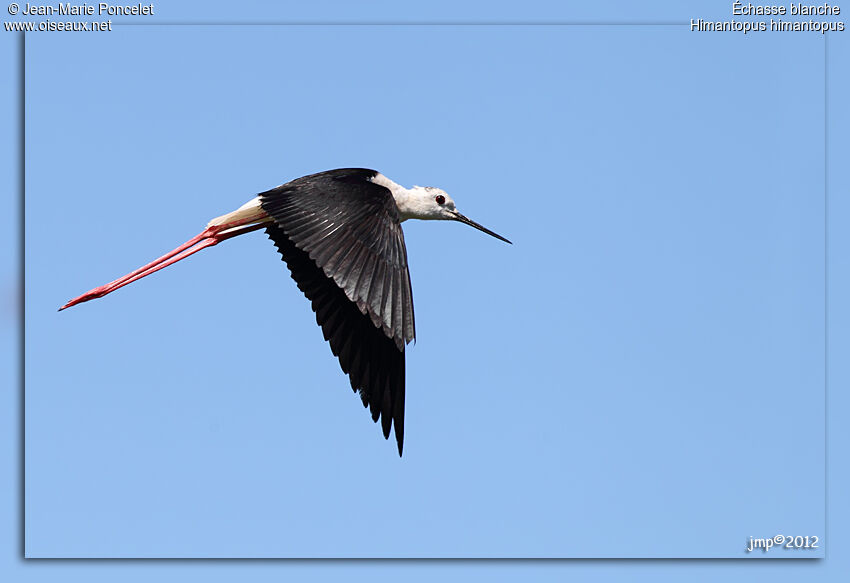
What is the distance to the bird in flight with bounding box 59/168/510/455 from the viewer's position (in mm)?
8844

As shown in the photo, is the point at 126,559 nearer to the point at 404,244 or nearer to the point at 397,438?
Answer: the point at 397,438

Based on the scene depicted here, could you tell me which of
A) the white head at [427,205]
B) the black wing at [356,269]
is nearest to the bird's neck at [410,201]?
the white head at [427,205]

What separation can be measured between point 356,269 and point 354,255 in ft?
0.52

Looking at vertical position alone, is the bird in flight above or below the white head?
below

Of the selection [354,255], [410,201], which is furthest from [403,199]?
[354,255]

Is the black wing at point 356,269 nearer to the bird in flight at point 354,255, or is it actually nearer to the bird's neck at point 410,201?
the bird in flight at point 354,255

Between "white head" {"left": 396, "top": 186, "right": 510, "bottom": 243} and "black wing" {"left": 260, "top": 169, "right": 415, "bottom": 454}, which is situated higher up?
"white head" {"left": 396, "top": 186, "right": 510, "bottom": 243}

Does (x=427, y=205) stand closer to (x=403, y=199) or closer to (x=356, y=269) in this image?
(x=403, y=199)

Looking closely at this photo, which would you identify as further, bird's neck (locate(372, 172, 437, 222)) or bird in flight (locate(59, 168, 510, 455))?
bird's neck (locate(372, 172, 437, 222))

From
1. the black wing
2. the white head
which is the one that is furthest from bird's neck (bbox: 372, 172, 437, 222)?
the black wing

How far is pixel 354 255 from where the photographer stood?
356 inches

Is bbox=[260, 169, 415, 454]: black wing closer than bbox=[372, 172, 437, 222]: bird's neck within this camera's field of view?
Yes

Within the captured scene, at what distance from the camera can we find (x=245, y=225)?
11.0 m

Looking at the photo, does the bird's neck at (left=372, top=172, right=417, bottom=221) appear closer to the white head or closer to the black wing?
the white head
